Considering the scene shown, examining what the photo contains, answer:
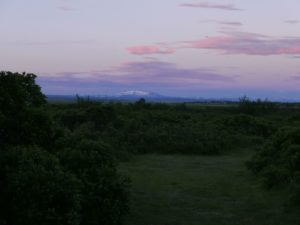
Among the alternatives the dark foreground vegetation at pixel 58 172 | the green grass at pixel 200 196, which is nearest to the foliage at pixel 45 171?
the dark foreground vegetation at pixel 58 172

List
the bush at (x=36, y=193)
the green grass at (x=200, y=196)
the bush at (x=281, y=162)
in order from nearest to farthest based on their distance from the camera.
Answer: the bush at (x=36, y=193) < the green grass at (x=200, y=196) < the bush at (x=281, y=162)

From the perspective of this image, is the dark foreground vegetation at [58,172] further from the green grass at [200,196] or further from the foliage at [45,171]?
the green grass at [200,196]

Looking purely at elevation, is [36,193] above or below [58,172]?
below

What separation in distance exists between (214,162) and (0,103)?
10434 mm

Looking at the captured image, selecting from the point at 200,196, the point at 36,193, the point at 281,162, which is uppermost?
the point at 36,193

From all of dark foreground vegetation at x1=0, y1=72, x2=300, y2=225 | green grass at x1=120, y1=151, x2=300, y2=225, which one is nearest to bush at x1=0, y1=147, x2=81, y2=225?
dark foreground vegetation at x1=0, y1=72, x2=300, y2=225

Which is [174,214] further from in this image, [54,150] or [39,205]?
[39,205]

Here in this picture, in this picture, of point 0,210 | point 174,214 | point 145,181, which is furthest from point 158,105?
point 0,210

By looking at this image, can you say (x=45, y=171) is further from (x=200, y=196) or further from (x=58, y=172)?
(x=200, y=196)

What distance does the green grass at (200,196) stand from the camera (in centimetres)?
990

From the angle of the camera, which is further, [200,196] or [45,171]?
[200,196]

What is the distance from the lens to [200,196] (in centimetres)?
1202

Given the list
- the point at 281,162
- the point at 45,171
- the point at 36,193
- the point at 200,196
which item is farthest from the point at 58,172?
the point at 281,162

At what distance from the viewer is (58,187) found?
24.0ft
